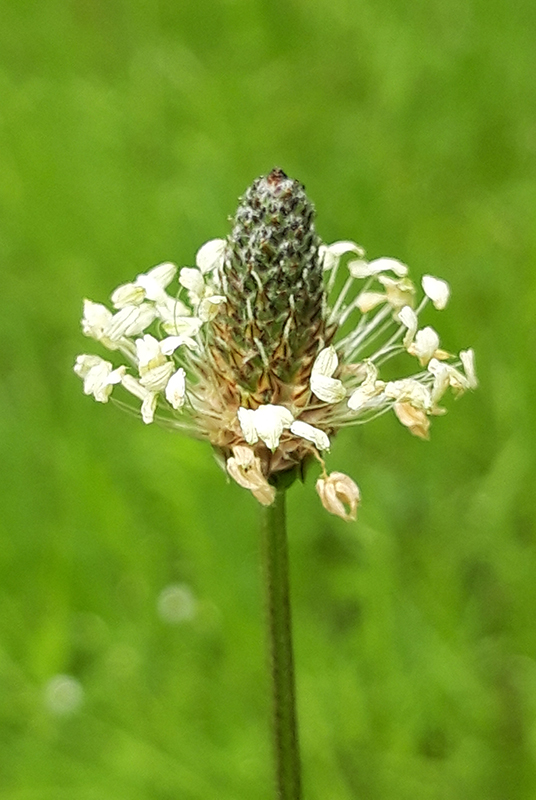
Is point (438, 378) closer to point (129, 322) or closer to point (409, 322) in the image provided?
point (409, 322)

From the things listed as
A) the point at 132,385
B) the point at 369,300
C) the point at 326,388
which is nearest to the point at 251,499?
the point at 369,300

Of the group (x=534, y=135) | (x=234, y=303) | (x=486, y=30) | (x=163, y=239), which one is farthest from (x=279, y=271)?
(x=486, y=30)

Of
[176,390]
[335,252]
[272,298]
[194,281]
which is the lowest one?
[176,390]

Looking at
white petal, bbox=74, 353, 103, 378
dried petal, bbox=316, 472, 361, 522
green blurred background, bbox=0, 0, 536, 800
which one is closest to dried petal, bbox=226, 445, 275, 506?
dried petal, bbox=316, 472, 361, 522

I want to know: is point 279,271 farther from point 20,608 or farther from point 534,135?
point 534,135

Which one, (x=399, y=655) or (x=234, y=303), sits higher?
(x=399, y=655)

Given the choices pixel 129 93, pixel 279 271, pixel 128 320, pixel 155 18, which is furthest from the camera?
pixel 155 18

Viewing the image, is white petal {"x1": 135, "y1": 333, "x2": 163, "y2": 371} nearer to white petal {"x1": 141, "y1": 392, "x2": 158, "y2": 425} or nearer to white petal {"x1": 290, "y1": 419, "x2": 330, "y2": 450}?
white petal {"x1": 141, "y1": 392, "x2": 158, "y2": 425}

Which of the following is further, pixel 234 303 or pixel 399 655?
pixel 399 655
